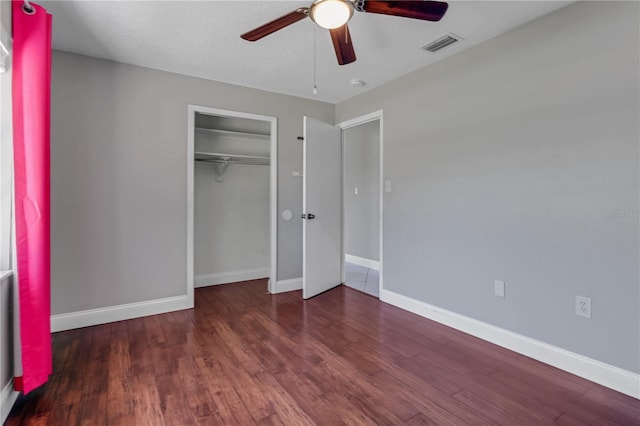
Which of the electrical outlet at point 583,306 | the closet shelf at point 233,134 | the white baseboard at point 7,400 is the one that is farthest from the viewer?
the closet shelf at point 233,134

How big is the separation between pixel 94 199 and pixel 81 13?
1524 millimetres

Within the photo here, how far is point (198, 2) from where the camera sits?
6.89 ft

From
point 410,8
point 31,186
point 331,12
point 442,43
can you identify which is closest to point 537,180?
point 442,43

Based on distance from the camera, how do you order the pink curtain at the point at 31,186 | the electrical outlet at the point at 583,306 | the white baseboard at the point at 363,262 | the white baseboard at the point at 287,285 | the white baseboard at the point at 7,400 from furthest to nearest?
the white baseboard at the point at 363,262
the white baseboard at the point at 287,285
the electrical outlet at the point at 583,306
the pink curtain at the point at 31,186
the white baseboard at the point at 7,400

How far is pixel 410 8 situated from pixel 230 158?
304 cm

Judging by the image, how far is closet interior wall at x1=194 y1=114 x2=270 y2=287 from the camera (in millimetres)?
4172

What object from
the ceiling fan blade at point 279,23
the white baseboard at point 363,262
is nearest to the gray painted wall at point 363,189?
the white baseboard at point 363,262

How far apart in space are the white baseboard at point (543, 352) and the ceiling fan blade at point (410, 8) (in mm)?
2333

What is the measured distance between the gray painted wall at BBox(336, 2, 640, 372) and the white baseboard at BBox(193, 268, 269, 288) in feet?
7.48

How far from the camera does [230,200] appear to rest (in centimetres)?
439

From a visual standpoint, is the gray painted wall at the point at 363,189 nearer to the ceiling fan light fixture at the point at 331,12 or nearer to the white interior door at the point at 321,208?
the white interior door at the point at 321,208

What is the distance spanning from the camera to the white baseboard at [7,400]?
1.63 metres

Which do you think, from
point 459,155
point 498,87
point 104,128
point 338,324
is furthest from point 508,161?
point 104,128

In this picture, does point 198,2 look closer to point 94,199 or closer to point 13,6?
point 13,6
